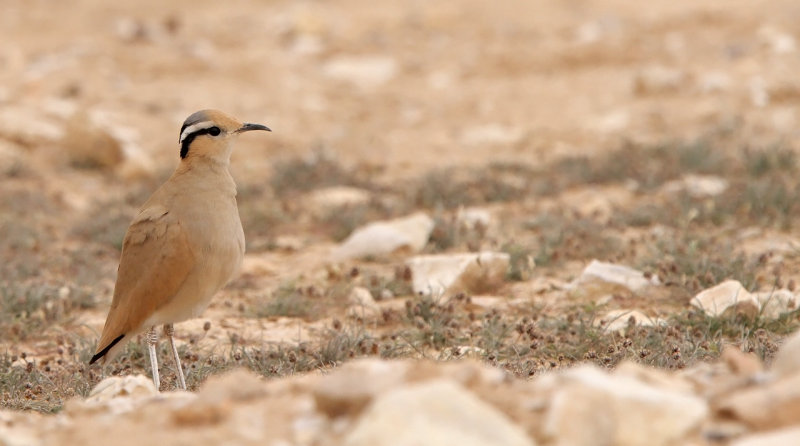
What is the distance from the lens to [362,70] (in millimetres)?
12727

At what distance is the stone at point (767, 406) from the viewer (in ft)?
8.87

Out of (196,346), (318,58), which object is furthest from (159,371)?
(318,58)

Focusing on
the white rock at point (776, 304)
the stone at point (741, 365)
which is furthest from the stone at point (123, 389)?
the white rock at point (776, 304)

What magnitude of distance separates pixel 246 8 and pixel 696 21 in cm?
618

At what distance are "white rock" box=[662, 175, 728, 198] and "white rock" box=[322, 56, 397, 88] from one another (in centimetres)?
495

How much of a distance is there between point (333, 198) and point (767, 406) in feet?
19.5

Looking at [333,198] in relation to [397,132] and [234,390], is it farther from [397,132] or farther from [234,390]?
[234,390]

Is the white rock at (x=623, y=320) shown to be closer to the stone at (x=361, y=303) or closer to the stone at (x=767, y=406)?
the stone at (x=361, y=303)

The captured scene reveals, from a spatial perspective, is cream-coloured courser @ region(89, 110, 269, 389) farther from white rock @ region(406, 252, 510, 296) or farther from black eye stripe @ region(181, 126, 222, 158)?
white rock @ region(406, 252, 510, 296)

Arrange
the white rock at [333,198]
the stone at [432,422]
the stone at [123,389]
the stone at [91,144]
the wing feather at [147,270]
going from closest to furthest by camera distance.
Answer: the stone at [432,422] → the stone at [123,389] → the wing feather at [147,270] → the white rock at [333,198] → the stone at [91,144]

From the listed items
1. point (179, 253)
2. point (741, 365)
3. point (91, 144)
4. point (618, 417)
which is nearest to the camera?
point (618, 417)

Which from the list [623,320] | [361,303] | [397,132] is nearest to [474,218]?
[361,303]

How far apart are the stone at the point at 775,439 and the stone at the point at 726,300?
2.63 m

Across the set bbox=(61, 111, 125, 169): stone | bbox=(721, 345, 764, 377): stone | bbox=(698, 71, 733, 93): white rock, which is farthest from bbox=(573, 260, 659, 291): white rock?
bbox=(698, 71, 733, 93): white rock
